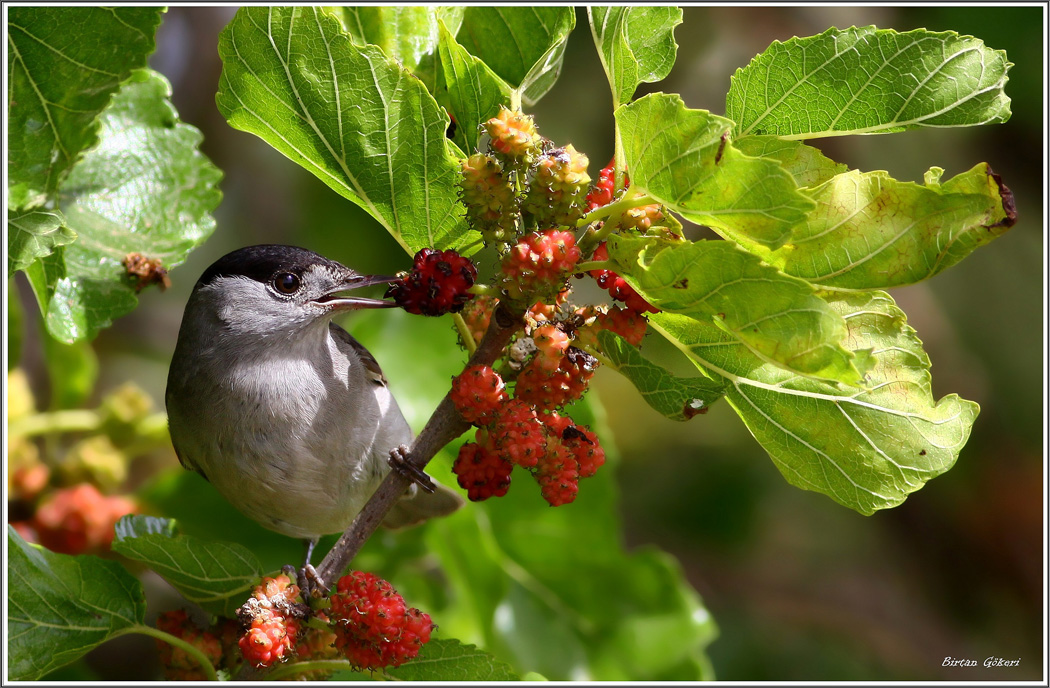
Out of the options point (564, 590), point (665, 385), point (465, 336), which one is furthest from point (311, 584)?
point (564, 590)

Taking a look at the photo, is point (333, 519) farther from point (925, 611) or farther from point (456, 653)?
point (925, 611)

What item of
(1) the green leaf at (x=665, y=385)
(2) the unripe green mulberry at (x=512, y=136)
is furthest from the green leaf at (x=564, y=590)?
(2) the unripe green mulberry at (x=512, y=136)

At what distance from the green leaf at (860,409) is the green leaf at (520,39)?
0.63 metres

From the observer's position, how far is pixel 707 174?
4.39ft

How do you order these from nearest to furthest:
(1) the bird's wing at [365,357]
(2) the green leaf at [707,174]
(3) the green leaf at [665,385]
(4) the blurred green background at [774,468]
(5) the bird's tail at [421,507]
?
1. (2) the green leaf at [707,174]
2. (3) the green leaf at [665,385]
3. (1) the bird's wing at [365,357]
4. (5) the bird's tail at [421,507]
5. (4) the blurred green background at [774,468]

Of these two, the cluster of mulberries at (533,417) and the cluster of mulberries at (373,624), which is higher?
the cluster of mulberries at (533,417)

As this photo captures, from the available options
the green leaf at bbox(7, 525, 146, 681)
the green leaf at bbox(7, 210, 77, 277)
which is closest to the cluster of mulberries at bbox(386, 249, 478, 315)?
the green leaf at bbox(7, 210, 77, 277)

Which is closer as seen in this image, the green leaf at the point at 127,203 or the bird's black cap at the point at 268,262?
the green leaf at the point at 127,203

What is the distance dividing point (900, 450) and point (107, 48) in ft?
5.98

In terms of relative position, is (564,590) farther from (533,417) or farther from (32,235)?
(32,235)

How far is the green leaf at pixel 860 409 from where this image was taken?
1.61 meters

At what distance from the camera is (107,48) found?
185cm

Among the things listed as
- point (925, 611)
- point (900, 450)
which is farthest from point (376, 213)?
point (925, 611)

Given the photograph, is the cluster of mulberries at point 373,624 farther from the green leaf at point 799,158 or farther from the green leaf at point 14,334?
the green leaf at point 14,334
